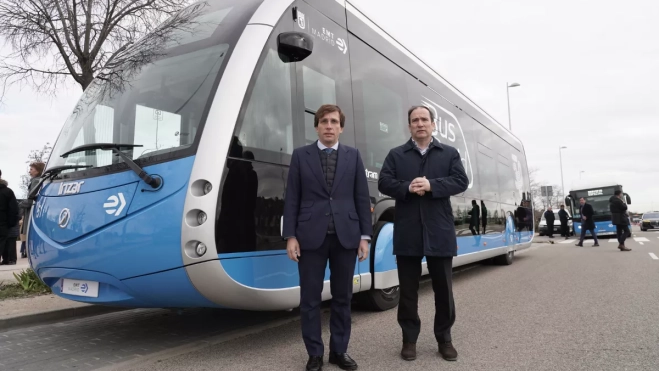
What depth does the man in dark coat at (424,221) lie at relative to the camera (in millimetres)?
3469

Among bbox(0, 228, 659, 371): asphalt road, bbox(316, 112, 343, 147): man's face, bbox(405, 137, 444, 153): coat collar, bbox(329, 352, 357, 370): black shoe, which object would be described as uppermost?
bbox(316, 112, 343, 147): man's face

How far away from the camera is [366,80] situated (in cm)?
516

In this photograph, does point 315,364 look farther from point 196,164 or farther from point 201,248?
point 196,164

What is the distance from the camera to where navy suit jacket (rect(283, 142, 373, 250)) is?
10.6 ft

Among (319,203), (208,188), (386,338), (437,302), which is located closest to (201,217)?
(208,188)

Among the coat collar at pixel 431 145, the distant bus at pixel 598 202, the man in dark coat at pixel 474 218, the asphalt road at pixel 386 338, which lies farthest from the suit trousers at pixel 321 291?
the distant bus at pixel 598 202

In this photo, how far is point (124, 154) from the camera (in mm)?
3494

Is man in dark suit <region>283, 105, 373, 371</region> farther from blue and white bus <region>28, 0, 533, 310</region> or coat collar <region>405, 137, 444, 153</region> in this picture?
coat collar <region>405, 137, 444, 153</region>

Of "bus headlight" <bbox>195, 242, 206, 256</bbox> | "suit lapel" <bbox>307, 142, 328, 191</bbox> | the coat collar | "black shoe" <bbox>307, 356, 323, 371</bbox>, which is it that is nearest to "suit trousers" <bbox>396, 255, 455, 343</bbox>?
"black shoe" <bbox>307, 356, 323, 371</bbox>

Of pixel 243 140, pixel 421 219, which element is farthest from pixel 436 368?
pixel 243 140

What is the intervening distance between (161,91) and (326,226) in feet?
5.49

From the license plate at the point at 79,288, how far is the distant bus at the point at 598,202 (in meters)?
23.4

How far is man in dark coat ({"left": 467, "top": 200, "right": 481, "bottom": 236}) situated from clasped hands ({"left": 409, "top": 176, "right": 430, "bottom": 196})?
430cm

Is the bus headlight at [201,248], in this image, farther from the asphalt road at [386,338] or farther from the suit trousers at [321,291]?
the asphalt road at [386,338]
